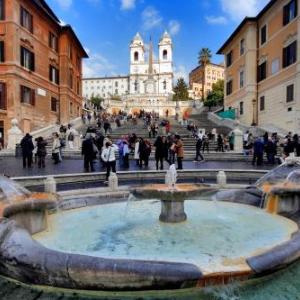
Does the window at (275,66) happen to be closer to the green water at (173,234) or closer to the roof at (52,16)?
the roof at (52,16)

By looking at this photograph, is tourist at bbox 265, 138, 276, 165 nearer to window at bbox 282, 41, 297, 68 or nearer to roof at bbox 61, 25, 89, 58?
window at bbox 282, 41, 297, 68

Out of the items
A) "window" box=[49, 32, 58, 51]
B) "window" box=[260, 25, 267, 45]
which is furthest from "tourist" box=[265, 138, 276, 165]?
"window" box=[49, 32, 58, 51]

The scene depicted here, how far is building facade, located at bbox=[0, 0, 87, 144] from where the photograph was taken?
1199 inches

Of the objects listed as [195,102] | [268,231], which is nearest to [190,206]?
[268,231]

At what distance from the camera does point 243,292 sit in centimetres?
438

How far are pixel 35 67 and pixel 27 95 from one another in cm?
339

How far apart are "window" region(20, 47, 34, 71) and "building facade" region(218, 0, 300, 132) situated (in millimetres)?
20493

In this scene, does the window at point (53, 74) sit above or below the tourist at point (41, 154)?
above

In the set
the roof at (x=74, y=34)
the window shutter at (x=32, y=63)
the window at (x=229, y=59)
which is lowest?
the window shutter at (x=32, y=63)

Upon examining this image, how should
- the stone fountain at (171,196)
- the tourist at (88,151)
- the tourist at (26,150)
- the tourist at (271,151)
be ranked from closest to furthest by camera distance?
the stone fountain at (171,196) < the tourist at (88,151) < the tourist at (26,150) < the tourist at (271,151)

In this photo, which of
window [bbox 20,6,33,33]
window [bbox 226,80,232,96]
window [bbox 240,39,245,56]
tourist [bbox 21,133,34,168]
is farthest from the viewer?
window [bbox 226,80,232,96]

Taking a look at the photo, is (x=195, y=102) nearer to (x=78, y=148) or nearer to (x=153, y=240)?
(x=78, y=148)

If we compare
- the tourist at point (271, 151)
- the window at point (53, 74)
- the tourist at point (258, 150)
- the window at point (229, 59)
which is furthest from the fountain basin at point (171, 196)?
the window at point (229, 59)

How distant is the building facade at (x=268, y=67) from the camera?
28.2m
